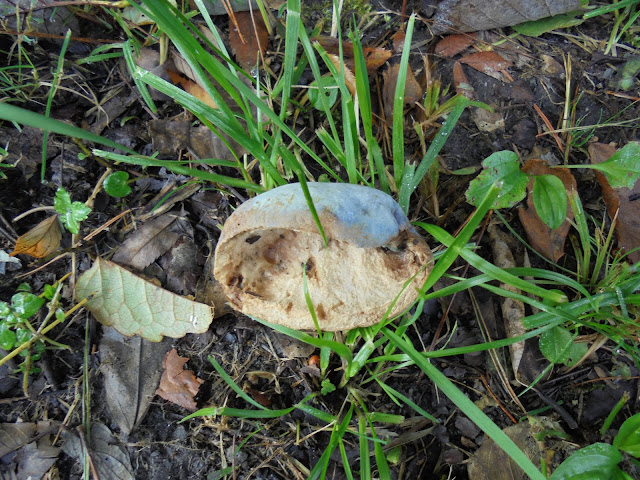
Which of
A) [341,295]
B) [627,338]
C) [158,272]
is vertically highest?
[158,272]

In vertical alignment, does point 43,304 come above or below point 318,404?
above

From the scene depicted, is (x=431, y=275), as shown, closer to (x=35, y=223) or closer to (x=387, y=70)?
(x=387, y=70)

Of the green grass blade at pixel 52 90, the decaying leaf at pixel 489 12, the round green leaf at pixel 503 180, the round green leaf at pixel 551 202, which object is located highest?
the green grass blade at pixel 52 90

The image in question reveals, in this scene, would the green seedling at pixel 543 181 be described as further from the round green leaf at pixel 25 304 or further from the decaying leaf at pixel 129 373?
the round green leaf at pixel 25 304

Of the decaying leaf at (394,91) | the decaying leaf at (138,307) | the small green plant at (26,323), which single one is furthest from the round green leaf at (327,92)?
the small green plant at (26,323)

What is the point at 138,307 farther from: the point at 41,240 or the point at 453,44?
the point at 453,44

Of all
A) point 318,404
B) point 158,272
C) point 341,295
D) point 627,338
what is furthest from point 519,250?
point 158,272

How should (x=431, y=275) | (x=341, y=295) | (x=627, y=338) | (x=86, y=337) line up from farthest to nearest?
(x=86, y=337), (x=627, y=338), (x=341, y=295), (x=431, y=275)
